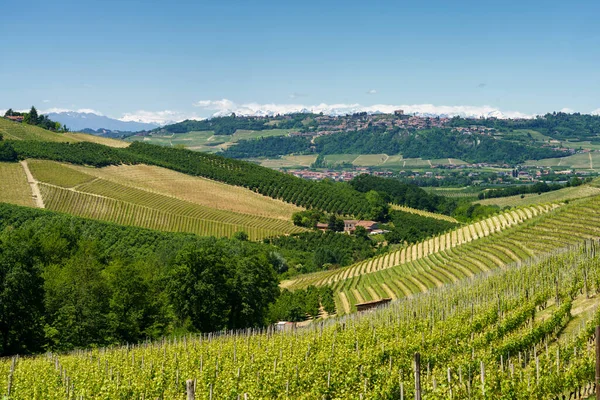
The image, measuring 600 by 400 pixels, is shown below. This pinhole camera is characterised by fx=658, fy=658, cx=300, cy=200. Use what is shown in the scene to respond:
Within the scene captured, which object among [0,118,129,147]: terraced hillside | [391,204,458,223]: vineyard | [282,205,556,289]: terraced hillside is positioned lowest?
[391,204,458,223]: vineyard

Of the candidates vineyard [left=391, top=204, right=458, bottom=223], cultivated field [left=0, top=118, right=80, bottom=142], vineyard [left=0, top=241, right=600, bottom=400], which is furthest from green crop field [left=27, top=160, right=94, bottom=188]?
vineyard [left=0, top=241, right=600, bottom=400]

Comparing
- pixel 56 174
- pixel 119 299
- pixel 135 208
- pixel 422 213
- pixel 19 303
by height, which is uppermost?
pixel 56 174

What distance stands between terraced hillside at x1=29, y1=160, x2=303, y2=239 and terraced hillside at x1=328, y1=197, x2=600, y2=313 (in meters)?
62.7

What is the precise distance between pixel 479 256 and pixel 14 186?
9844 cm

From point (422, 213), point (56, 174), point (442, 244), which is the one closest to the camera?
point (442, 244)

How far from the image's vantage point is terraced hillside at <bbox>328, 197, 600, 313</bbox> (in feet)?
169

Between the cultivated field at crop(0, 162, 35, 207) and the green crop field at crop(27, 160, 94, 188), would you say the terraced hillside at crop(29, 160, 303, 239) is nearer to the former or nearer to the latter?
the green crop field at crop(27, 160, 94, 188)

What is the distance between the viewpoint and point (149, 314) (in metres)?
46.3

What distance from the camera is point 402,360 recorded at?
25.3m

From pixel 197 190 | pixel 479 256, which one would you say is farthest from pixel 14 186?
pixel 479 256

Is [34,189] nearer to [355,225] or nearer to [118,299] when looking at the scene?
[355,225]

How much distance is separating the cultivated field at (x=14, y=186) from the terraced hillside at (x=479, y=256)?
74663 mm

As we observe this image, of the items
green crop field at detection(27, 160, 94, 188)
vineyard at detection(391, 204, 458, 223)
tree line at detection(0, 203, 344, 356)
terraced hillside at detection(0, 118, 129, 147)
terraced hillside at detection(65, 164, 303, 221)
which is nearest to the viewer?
tree line at detection(0, 203, 344, 356)

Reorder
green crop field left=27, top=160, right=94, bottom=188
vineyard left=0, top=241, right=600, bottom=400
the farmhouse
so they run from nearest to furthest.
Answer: vineyard left=0, top=241, right=600, bottom=400
green crop field left=27, top=160, right=94, bottom=188
the farmhouse
